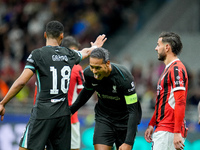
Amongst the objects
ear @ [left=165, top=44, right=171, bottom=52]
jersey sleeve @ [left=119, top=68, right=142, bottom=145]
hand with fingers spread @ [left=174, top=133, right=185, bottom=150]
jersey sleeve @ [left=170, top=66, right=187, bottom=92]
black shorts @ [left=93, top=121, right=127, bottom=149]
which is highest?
ear @ [left=165, top=44, right=171, bottom=52]

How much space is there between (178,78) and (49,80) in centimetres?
164

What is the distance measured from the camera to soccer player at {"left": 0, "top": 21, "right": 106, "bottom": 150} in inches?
205

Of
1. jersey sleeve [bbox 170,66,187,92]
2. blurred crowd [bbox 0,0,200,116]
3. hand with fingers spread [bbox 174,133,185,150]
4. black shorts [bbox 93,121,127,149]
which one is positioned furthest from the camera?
blurred crowd [bbox 0,0,200,116]

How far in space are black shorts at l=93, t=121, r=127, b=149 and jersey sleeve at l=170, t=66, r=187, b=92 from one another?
1025 millimetres

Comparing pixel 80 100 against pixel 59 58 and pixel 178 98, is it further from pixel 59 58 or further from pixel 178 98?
pixel 178 98

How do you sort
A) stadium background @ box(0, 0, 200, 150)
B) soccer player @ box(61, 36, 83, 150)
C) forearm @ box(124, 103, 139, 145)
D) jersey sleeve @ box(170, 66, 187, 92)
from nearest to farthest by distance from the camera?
jersey sleeve @ box(170, 66, 187, 92), forearm @ box(124, 103, 139, 145), soccer player @ box(61, 36, 83, 150), stadium background @ box(0, 0, 200, 150)

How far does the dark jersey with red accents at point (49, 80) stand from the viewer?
17.1 feet

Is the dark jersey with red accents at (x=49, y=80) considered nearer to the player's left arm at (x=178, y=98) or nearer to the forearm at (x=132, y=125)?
the forearm at (x=132, y=125)

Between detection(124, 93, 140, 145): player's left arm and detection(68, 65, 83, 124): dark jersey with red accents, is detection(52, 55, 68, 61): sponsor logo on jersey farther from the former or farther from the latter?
detection(68, 65, 83, 124): dark jersey with red accents

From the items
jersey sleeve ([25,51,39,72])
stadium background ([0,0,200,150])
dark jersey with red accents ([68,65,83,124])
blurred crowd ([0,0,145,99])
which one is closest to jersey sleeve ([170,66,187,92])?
jersey sleeve ([25,51,39,72])

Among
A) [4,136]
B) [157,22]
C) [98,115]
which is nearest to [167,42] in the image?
[98,115]

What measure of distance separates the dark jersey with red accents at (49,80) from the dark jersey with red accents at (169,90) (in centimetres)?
127

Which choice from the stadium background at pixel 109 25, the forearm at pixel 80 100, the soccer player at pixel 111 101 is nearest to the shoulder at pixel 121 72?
the soccer player at pixel 111 101

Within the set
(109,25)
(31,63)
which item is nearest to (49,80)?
(31,63)
